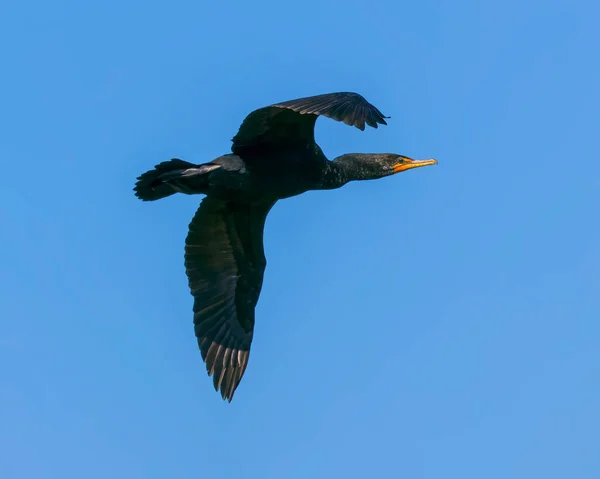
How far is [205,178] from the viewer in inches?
459

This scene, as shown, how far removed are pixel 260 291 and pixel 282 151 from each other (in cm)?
187

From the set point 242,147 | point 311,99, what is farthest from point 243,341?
point 311,99

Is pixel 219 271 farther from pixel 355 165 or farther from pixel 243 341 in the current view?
pixel 355 165

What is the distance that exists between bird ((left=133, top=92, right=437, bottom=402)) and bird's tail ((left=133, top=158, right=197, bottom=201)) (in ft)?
0.03

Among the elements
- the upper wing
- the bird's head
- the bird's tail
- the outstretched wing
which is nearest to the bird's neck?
the bird's head

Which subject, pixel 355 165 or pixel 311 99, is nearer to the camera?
pixel 311 99

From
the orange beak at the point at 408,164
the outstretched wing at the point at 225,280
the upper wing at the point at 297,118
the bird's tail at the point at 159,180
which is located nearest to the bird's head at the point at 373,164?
the orange beak at the point at 408,164

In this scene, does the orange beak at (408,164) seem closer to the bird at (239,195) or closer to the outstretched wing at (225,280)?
the bird at (239,195)

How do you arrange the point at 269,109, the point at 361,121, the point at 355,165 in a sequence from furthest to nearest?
the point at 355,165
the point at 269,109
the point at 361,121

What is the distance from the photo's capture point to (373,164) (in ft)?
40.7

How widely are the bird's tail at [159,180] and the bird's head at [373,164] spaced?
1737mm

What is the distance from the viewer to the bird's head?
12.3 m

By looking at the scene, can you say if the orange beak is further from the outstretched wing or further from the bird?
the outstretched wing

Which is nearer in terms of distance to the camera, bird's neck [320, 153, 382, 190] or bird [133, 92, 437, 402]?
bird [133, 92, 437, 402]
